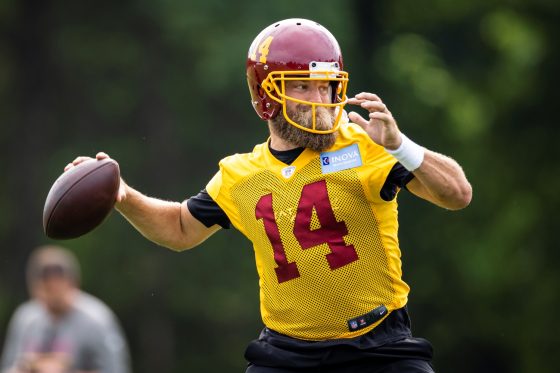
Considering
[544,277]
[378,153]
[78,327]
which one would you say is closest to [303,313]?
[378,153]

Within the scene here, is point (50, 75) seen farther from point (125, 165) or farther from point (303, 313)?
point (303, 313)

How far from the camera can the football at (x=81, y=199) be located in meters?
5.41

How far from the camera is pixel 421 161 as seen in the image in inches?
193

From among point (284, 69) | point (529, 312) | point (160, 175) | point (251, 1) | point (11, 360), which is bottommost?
point (529, 312)

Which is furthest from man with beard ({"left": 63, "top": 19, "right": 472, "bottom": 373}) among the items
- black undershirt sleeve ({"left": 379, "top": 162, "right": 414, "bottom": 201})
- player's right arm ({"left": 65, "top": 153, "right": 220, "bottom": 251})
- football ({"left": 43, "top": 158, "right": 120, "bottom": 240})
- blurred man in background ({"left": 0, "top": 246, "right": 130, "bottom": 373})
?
blurred man in background ({"left": 0, "top": 246, "right": 130, "bottom": 373})

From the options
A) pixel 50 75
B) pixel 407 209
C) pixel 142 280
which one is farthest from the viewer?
pixel 50 75

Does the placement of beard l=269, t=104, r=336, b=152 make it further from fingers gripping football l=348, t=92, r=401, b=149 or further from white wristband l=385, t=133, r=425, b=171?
white wristband l=385, t=133, r=425, b=171

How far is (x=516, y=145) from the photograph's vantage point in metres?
→ 16.2

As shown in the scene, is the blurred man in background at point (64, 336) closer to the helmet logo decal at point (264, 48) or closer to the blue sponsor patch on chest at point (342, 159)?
the helmet logo decal at point (264, 48)

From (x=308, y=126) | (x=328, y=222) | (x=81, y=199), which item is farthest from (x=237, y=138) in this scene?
(x=328, y=222)

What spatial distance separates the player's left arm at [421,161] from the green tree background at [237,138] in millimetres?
10868

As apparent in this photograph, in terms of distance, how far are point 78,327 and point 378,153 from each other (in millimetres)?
4629

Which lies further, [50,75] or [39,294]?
[50,75]

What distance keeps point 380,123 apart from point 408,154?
16cm
